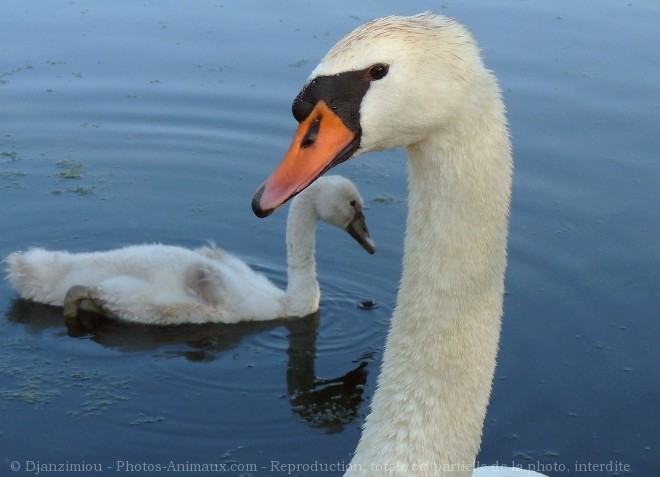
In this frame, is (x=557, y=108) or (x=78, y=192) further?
(x=557, y=108)

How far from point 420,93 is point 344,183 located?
5.04 meters

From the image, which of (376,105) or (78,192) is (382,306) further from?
(376,105)

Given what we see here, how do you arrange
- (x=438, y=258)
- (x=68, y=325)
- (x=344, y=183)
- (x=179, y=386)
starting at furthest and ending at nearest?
(x=344, y=183)
(x=68, y=325)
(x=179, y=386)
(x=438, y=258)

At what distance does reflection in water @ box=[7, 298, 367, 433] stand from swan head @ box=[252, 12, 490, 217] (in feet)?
11.7

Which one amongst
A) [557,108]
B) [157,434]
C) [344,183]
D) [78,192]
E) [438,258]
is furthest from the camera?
[557,108]

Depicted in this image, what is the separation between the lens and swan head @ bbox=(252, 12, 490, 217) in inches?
133

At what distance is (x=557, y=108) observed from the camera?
11.0 metres

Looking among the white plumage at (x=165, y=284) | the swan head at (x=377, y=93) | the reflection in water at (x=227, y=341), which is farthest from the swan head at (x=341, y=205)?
the swan head at (x=377, y=93)

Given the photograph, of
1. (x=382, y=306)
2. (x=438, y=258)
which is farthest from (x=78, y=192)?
(x=438, y=258)

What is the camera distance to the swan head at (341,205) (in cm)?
838

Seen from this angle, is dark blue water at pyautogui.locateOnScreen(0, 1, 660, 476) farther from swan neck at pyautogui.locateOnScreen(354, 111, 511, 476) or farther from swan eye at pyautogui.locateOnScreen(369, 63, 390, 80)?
swan eye at pyautogui.locateOnScreen(369, 63, 390, 80)

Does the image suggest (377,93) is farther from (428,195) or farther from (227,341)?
(227,341)

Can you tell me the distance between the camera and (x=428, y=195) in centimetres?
371

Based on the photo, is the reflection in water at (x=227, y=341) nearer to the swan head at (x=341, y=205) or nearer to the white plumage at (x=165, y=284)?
the white plumage at (x=165, y=284)
